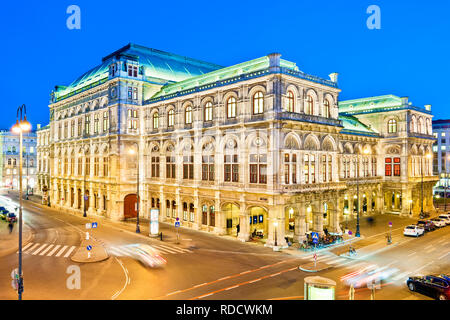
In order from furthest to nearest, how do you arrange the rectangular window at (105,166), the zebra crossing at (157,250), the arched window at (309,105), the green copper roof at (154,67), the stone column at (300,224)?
1. the green copper roof at (154,67)
2. the rectangular window at (105,166)
3. the arched window at (309,105)
4. the stone column at (300,224)
5. the zebra crossing at (157,250)

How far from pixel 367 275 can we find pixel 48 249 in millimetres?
30604

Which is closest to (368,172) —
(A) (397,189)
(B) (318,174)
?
(A) (397,189)

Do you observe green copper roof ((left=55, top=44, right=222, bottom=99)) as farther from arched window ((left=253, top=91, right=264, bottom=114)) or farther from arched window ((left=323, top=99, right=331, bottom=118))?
arched window ((left=323, top=99, right=331, bottom=118))

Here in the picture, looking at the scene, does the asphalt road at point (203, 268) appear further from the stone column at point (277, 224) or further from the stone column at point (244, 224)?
the stone column at point (277, 224)

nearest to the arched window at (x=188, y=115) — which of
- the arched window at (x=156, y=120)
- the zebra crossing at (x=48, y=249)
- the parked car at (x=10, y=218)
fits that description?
the arched window at (x=156, y=120)

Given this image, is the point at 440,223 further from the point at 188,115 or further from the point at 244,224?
the point at 188,115

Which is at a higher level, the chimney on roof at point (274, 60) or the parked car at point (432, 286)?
the chimney on roof at point (274, 60)

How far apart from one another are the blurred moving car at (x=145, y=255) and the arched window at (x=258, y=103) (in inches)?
759

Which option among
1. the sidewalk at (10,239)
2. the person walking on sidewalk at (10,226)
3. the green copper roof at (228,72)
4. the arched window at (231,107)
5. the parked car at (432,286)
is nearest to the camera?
the parked car at (432,286)

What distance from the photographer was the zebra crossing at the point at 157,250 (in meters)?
32.8

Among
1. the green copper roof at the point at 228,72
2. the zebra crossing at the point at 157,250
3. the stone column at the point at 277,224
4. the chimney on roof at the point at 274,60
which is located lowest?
the zebra crossing at the point at 157,250

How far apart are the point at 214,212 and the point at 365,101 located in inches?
1700

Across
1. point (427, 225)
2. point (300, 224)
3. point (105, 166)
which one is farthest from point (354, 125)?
point (105, 166)

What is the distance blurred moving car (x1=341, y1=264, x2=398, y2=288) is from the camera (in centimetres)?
2439
